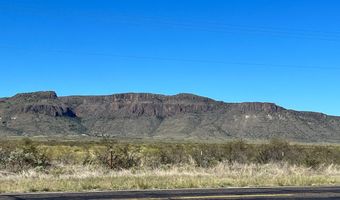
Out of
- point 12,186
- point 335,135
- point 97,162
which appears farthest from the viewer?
point 335,135

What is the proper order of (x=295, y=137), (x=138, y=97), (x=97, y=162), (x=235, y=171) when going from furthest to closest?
(x=138, y=97) → (x=295, y=137) → (x=97, y=162) → (x=235, y=171)

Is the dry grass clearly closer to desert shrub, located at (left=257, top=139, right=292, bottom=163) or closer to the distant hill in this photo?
desert shrub, located at (left=257, top=139, right=292, bottom=163)

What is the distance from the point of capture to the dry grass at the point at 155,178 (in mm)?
16688

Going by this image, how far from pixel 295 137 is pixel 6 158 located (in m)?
115

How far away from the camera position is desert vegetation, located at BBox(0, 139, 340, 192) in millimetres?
17516

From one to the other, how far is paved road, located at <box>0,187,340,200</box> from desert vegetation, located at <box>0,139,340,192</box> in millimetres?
1321

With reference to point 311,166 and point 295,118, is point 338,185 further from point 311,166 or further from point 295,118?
point 295,118

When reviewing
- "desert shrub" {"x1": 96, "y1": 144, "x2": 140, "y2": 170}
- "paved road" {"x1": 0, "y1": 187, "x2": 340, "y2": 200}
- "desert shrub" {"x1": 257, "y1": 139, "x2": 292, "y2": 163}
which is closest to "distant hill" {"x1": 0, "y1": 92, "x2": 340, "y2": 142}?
"desert shrub" {"x1": 257, "y1": 139, "x2": 292, "y2": 163}

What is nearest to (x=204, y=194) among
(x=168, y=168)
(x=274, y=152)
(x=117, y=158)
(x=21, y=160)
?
(x=168, y=168)

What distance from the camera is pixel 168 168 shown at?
24.1 metres

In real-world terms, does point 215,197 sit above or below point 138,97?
below

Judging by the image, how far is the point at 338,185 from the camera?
60.3 ft

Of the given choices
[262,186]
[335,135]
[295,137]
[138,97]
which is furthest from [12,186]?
[138,97]

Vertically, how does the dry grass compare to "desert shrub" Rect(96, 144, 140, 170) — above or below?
below
